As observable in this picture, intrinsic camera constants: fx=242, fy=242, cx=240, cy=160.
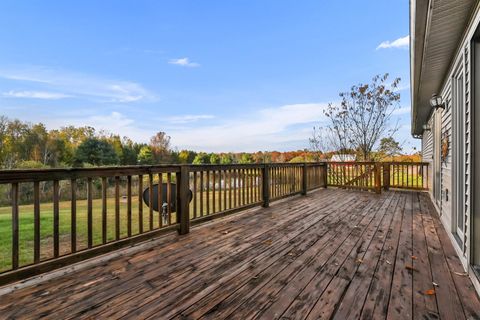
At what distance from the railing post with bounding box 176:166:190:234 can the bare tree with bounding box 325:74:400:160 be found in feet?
33.0

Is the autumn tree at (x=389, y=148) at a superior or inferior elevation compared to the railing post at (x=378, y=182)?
superior

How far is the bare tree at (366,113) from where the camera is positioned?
10.7 m

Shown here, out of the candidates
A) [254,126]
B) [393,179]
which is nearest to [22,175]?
[393,179]

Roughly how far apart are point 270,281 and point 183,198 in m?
1.66

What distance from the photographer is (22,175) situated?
1847mm

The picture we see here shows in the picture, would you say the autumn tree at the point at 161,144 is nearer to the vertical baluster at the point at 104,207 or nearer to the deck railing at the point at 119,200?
the deck railing at the point at 119,200

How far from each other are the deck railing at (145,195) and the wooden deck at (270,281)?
0.22m

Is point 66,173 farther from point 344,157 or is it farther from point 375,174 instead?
point 344,157

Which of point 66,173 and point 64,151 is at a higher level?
point 64,151

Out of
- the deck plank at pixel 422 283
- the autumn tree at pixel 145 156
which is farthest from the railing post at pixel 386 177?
the autumn tree at pixel 145 156

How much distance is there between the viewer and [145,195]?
3.52 metres

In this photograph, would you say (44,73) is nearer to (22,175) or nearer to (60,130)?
(60,130)

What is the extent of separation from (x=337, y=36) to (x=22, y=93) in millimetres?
29146

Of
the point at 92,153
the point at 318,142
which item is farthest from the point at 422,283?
the point at 92,153
